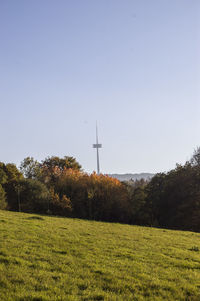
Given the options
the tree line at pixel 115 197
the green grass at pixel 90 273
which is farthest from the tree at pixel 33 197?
the green grass at pixel 90 273

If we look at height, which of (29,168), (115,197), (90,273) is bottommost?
(90,273)

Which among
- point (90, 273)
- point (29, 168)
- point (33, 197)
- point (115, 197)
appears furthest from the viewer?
point (29, 168)

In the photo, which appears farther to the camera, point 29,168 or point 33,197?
point 29,168

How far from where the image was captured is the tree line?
53438mm

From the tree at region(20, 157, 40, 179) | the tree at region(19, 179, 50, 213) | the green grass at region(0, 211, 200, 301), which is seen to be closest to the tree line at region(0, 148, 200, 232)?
the tree at region(19, 179, 50, 213)

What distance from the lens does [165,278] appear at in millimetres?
10859

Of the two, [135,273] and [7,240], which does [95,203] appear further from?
[135,273]

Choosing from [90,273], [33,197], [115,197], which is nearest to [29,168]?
[33,197]

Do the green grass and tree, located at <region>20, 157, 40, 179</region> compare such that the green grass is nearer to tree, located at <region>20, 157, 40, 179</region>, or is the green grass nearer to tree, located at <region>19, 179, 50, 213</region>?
tree, located at <region>19, 179, 50, 213</region>

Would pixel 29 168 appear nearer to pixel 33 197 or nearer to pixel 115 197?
pixel 33 197

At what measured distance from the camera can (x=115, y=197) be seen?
6328 centimetres

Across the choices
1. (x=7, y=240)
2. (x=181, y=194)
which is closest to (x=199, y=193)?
(x=181, y=194)

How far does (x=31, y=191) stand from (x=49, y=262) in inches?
2086

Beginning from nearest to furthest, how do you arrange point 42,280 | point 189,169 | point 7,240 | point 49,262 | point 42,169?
1. point 42,280
2. point 49,262
3. point 7,240
4. point 189,169
5. point 42,169
